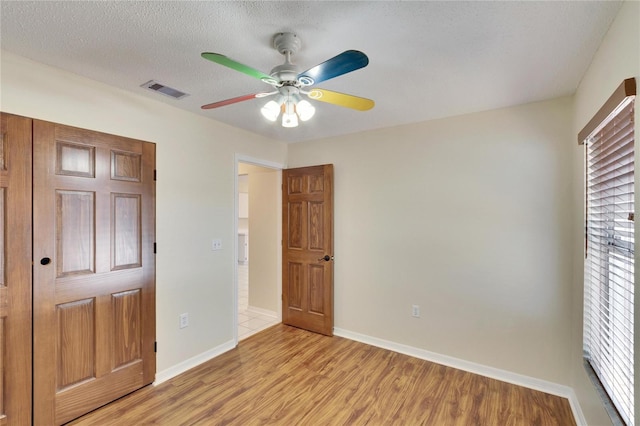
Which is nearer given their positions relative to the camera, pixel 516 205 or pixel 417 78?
pixel 417 78

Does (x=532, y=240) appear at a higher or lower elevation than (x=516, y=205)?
lower

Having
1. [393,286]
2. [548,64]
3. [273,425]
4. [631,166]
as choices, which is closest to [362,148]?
[393,286]

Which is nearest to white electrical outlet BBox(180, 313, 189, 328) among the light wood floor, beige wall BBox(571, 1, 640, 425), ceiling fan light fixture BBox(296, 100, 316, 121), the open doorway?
the light wood floor

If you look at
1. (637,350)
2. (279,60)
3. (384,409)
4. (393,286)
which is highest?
(279,60)

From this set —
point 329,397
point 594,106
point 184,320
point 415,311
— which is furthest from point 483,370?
point 184,320

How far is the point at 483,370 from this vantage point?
265 centimetres

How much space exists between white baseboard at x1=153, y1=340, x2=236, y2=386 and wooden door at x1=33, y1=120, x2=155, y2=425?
0.30 ft

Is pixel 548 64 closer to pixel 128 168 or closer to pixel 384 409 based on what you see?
pixel 384 409

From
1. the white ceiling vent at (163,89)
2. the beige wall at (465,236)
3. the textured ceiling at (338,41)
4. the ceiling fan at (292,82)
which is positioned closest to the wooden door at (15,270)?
the textured ceiling at (338,41)

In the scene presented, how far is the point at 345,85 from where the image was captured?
2.14 metres

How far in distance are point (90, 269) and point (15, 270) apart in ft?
1.28

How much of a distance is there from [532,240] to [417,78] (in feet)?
5.51

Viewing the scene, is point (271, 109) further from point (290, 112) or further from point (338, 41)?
point (338, 41)

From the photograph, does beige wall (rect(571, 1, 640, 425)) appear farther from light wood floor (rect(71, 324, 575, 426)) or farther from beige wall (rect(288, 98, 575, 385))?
light wood floor (rect(71, 324, 575, 426))
